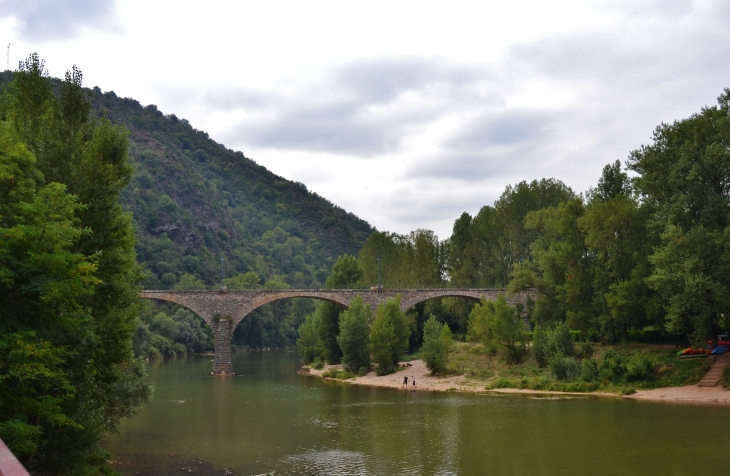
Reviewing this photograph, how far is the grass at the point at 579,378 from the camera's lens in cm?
3691

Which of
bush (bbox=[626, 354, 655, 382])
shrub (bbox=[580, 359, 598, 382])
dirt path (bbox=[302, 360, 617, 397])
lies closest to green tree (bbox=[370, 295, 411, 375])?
dirt path (bbox=[302, 360, 617, 397])

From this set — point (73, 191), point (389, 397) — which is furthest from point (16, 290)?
point (389, 397)

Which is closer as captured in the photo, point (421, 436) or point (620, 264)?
point (421, 436)

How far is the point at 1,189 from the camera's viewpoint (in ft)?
44.3

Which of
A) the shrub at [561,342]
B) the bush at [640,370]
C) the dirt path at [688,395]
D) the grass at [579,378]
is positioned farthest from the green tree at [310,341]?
the dirt path at [688,395]

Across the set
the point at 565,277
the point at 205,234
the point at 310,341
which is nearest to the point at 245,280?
the point at 205,234

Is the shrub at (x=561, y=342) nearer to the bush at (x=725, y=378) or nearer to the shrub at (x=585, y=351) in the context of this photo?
the shrub at (x=585, y=351)

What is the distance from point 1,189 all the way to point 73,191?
4673 millimetres

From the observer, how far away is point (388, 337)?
53.8 meters

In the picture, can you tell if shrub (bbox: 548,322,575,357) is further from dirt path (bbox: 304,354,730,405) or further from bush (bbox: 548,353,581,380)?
dirt path (bbox: 304,354,730,405)

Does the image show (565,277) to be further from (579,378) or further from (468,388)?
(468,388)

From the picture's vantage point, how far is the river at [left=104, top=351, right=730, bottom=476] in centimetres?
2064

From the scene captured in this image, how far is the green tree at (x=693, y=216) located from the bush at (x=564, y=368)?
273 inches

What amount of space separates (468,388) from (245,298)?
2800 centimetres
